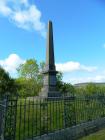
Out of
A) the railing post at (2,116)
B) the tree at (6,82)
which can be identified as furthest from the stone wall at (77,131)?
the tree at (6,82)

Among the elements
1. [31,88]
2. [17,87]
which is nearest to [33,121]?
[17,87]

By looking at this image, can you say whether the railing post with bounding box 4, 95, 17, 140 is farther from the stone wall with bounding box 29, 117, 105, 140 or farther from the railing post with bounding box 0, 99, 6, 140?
the stone wall with bounding box 29, 117, 105, 140

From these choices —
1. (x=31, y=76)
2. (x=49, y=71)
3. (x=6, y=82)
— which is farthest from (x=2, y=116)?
(x=31, y=76)

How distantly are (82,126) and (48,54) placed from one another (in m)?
10.1

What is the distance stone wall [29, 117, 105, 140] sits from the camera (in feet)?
31.7

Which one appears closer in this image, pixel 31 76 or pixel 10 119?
pixel 10 119

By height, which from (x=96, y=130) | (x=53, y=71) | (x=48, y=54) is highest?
(x=48, y=54)

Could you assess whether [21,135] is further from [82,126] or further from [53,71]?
[53,71]

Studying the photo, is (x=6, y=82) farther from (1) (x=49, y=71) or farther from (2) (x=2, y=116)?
(2) (x=2, y=116)

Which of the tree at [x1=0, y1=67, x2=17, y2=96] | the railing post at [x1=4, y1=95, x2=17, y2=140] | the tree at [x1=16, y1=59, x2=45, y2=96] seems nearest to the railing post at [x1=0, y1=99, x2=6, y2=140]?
the railing post at [x1=4, y1=95, x2=17, y2=140]

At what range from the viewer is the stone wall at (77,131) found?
966 cm

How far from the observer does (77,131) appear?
1099 cm

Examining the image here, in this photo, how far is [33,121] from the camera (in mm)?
10359

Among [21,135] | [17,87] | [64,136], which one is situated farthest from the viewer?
[17,87]
